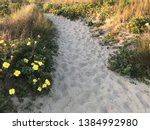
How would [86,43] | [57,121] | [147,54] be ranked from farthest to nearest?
[86,43] < [147,54] < [57,121]

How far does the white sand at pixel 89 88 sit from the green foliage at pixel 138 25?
1.23 m

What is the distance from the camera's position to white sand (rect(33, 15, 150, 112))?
19.0 feet

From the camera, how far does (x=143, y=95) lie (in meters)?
6.26

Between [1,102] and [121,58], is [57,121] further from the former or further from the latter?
[121,58]

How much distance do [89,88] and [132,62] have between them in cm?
158

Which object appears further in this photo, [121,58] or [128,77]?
[121,58]

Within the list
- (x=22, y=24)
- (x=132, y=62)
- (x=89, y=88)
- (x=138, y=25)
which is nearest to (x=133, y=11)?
(x=138, y=25)

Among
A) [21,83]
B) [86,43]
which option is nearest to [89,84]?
[21,83]

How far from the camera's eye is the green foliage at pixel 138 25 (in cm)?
908

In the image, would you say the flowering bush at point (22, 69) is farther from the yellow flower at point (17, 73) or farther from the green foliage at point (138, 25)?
the green foliage at point (138, 25)

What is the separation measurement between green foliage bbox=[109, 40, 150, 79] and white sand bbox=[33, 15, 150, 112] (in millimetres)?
218

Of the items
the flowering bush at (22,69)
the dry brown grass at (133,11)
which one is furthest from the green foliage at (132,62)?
the dry brown grass at (133,11)

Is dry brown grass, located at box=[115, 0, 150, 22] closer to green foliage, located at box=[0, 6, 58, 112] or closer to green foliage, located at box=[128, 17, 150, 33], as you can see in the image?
green foliage, located at box=[128, 17, 150, 33]

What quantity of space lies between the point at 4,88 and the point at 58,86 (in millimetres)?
1275
